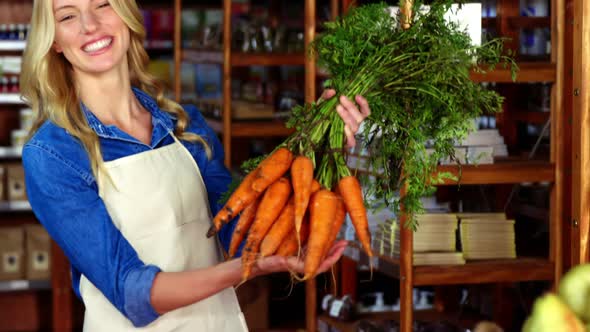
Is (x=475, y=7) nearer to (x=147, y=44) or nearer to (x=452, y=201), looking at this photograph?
(x=452, y=201)


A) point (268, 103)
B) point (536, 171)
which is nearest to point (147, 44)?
point (268, 103)

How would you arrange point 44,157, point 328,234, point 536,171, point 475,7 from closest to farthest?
point 328,234 → point 44,157 → point 475,7 → point 536,171

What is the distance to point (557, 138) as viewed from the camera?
2965 millimetres

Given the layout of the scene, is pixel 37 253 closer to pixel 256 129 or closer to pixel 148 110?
pixel 256 129

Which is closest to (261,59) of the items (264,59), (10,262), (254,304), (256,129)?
(264,59)

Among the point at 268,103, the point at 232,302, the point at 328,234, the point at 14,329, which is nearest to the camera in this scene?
the point at 328,234

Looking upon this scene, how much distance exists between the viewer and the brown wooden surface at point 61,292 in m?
5.52

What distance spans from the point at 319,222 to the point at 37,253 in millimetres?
4088

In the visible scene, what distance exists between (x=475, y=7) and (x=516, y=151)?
1.12 meters

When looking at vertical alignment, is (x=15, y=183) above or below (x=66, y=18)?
below

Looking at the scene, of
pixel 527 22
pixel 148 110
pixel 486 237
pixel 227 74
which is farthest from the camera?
pixel 227 74

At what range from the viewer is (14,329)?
584 centimetres

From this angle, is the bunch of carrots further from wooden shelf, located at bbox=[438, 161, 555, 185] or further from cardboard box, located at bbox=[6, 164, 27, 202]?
cardboard box, located at bbox=[6, 164, 27, 202]

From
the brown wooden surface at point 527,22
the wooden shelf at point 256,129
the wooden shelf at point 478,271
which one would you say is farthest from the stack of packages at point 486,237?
the wooden shelf at point 256,129
